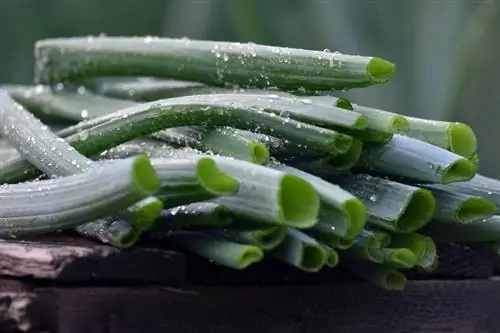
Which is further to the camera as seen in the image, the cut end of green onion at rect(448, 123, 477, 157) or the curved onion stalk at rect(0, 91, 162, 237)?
the cut end of green onion at rect(448, 123, 477, 157)

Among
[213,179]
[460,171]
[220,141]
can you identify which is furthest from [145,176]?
[460,171]

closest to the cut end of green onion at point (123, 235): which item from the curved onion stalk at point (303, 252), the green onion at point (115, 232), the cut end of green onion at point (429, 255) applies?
the green onion at point (115, 232)

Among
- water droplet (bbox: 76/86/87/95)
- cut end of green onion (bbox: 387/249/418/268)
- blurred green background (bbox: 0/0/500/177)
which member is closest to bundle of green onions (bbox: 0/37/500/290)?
cut end of green onion (bbox: 387/249/418/268)

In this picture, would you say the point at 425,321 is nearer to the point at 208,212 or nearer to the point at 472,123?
the point at 208,212

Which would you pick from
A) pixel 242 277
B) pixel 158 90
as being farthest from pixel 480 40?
pixel 242 277

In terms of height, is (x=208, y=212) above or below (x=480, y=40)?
above

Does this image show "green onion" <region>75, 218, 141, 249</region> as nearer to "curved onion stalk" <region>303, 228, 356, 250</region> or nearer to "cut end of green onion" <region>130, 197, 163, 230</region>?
"cut end of green onion" <region>130, 197, 163, 230</region>
